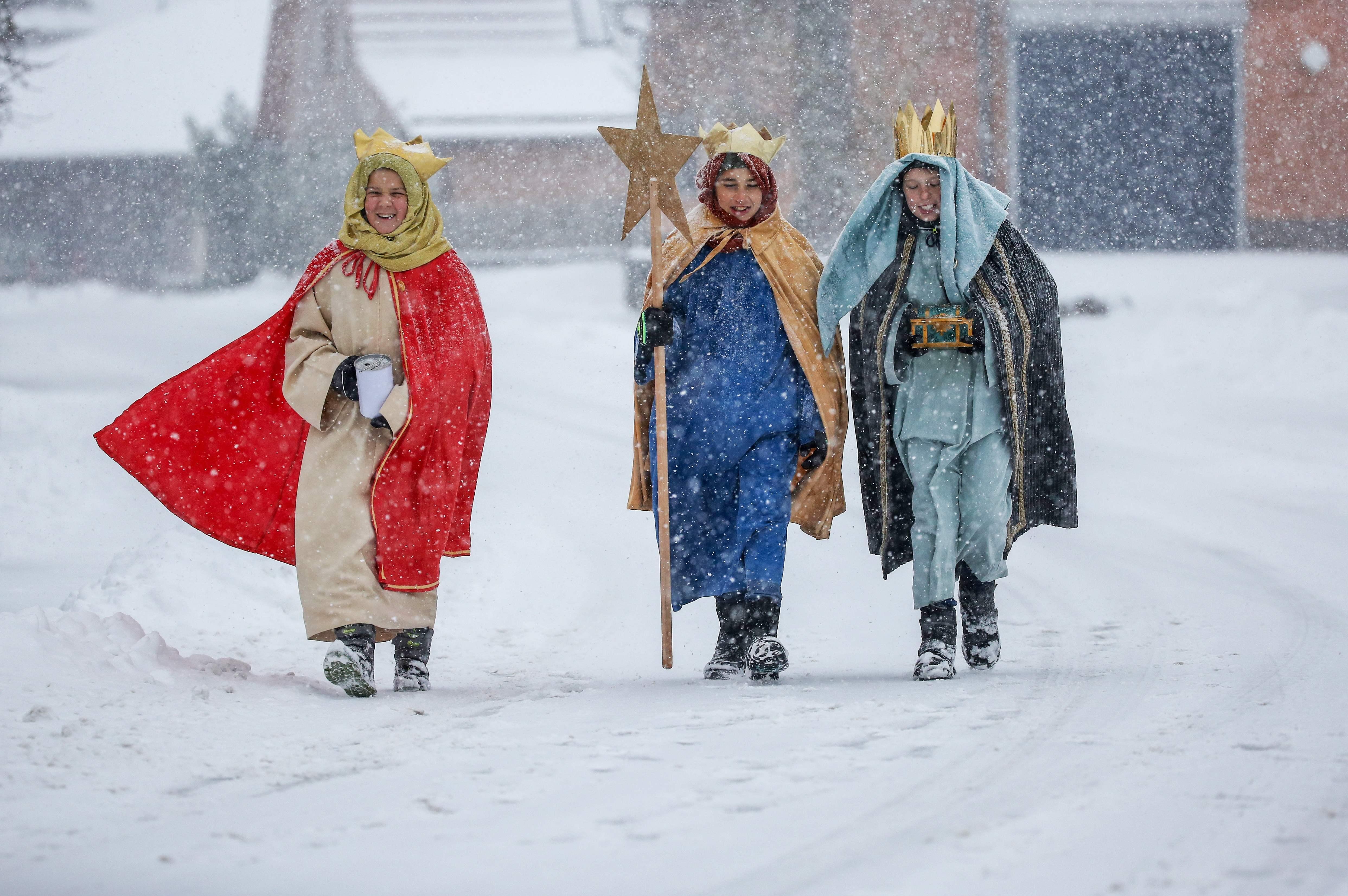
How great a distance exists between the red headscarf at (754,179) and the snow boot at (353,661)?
72.8 inches

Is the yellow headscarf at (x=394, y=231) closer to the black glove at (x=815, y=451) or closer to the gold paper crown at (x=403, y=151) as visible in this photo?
the gold paper crown at (x=403, y=151)

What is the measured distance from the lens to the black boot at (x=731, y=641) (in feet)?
17.1

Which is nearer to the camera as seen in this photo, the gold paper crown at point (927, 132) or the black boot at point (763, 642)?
the black boot at point (763, 642)

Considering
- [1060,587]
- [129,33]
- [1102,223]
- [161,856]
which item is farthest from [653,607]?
[129,33]

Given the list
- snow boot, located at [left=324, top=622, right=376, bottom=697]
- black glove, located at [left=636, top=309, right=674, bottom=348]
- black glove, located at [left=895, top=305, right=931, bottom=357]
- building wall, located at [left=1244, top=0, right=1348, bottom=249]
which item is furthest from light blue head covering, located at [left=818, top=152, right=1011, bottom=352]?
building wall, located at [left=1244, top=0, right=1348, bottom=249]

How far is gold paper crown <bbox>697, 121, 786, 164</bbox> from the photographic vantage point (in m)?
5.26

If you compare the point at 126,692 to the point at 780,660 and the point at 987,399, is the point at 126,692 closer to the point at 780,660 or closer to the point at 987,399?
the point at 780,660

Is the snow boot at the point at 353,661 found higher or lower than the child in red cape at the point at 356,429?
lower

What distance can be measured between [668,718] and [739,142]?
6.81 feet

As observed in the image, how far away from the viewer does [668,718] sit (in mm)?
4312

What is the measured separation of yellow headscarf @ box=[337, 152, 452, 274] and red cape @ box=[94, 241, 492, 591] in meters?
0.07

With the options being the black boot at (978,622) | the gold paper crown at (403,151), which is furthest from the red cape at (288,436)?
the black boot at (978,622)

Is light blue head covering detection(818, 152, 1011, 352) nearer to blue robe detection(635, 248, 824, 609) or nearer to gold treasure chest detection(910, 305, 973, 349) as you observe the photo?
gold treasure chest detection(910, 305, 973, 349)

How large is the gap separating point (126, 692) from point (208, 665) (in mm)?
530
